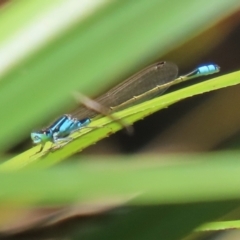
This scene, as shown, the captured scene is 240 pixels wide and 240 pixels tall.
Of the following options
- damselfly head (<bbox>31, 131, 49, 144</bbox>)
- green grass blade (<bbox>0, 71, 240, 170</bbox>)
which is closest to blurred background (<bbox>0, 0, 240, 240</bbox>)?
green grass blade (<bbox>0, 71, 240, 170</bbox>)

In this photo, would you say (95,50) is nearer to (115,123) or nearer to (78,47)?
(78,47)

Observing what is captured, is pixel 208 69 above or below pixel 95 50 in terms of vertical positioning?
above

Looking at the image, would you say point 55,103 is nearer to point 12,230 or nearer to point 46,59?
point 46,59

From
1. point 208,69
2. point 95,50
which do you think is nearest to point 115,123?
point 208,69

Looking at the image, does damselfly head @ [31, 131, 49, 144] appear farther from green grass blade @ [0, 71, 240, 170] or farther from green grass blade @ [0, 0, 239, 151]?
green grass blade @ [0, 0, 239, 151]

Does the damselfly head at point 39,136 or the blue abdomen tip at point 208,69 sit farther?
the blue abdomen tip at point 208,69

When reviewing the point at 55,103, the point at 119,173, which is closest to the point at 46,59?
the point at 55,103

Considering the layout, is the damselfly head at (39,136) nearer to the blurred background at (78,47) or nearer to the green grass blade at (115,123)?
the green grass blade at (115,123)

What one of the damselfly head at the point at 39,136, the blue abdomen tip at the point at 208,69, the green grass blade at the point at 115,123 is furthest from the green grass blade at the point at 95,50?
the blue abdomen tip at the point at 208,69
